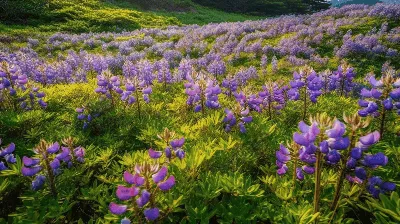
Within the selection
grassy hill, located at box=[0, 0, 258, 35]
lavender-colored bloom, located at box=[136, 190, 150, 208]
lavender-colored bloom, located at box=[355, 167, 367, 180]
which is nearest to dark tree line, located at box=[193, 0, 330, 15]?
grassy hill, located at box=[0, 0, 258, 35]

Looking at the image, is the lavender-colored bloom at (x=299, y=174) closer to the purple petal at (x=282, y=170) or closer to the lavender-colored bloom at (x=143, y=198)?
the purple petal at (x=282, y=170)

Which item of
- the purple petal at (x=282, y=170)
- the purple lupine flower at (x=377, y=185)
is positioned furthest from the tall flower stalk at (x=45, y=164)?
the purple lupine flower at (x=377, y=185)

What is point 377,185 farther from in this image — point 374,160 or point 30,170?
point 30,170

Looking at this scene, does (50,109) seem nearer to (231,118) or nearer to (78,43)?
(231,118)

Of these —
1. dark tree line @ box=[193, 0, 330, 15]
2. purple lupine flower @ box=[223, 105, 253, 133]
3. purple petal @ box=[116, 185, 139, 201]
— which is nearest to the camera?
purple petal @ box=[116, 185, 139, 201]

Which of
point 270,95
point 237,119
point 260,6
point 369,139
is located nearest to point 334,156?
point 369,139

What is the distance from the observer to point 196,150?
113 inches

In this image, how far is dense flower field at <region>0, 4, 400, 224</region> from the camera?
1.92 metres

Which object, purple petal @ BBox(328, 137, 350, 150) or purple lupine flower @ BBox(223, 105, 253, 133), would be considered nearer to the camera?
purple petal @ BBox(328, 137, 350, 150)

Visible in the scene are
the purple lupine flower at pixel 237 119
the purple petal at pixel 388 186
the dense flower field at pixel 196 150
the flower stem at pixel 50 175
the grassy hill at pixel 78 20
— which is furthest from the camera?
the grassy hill at pixel 78 20

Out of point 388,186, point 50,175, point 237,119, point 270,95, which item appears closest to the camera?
point 388,186

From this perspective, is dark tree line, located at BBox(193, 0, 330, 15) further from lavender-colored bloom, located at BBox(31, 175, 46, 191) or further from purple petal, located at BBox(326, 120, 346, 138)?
purple petal, located at BBox(326, 120, 346, 138)

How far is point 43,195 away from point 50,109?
9.92 ft

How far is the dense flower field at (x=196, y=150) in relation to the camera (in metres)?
1.92
